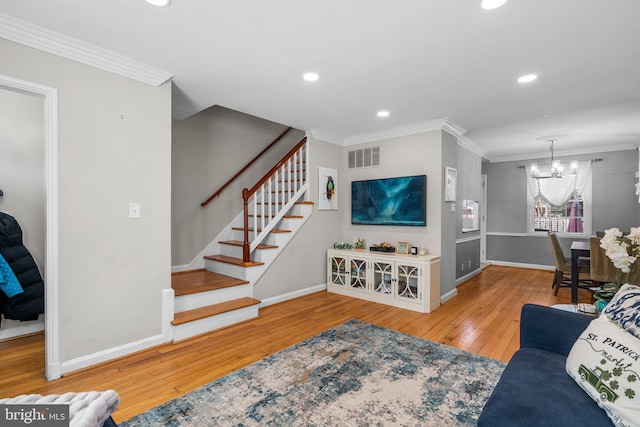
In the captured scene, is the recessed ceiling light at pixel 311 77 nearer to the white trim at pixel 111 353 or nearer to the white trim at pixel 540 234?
the white trim at pixel 111 353

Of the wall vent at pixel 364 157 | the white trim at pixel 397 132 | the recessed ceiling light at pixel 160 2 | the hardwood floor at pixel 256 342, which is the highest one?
the recessed ceiling light at pixel 160 2

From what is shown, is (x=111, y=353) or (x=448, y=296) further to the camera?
(x=448, y=296)

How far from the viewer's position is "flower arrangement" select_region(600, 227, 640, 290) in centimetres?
187

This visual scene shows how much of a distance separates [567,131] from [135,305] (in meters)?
6.27

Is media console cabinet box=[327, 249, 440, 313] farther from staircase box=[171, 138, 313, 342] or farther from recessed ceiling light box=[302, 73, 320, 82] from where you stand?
recessed ceiling light box=[302, 73, 320, 82]

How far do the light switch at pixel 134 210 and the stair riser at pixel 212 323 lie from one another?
1.11 metres

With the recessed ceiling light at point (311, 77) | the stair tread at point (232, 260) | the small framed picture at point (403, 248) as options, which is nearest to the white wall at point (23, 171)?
the stair tread at point (232, 260)

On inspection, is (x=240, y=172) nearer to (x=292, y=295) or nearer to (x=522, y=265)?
(x=292, y=295)

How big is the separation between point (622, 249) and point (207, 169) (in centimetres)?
457

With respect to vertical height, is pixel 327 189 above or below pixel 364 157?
below

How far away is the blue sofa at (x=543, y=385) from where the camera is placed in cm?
118

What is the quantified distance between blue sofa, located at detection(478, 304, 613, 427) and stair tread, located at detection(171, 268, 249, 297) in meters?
2.85

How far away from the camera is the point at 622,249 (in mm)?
1886

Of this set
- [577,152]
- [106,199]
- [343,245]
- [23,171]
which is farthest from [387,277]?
[577,152]
